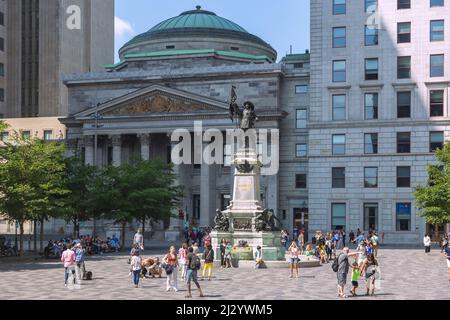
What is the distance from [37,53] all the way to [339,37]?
5446cm

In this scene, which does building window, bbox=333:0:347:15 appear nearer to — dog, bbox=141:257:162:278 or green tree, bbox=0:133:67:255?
green tree, bbox=0:133:67:255

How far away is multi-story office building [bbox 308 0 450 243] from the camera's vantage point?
68250 mm

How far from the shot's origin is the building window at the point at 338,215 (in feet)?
228

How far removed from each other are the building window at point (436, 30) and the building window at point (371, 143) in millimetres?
10091

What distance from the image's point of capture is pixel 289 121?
270ft

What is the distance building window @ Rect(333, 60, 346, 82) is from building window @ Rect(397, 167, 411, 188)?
9769mm

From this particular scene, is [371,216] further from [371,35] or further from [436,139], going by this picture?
[371,35]

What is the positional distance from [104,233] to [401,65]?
36392 mm

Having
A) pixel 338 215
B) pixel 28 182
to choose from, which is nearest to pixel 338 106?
pixel 338 215

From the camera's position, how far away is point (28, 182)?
1941 inches

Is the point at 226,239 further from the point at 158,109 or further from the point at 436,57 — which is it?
the point at 158,109

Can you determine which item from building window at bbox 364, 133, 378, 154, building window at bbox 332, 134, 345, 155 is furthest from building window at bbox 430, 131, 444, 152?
building window at bbox 332, 134, 345, 155

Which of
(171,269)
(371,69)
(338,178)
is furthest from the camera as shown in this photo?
(338,178)

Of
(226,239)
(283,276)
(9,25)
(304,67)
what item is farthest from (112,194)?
(9,25)
